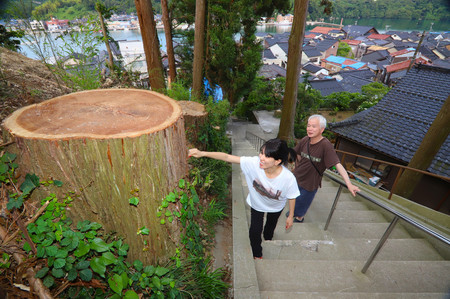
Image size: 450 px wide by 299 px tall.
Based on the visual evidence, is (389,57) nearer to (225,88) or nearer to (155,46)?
(225,88)

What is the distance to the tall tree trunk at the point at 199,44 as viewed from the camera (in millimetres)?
6418

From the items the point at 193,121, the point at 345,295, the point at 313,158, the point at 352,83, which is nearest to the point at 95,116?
the point at 193,121

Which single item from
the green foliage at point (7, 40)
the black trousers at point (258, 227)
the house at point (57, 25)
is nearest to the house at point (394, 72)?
the black trousers at point (258, 227)

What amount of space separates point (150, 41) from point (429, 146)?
6.72 metres

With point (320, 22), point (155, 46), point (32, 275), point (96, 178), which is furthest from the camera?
point (320, 22)

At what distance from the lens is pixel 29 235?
1.54 meters

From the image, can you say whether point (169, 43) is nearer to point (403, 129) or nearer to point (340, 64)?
point (403, 129)

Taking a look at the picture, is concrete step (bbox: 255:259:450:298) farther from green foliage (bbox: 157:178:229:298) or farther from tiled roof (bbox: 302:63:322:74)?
tiled roof (bbox: 302:63:322:74)

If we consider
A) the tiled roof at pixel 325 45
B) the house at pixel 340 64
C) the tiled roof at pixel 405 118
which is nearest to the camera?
the tiled roof at pixel 405 118

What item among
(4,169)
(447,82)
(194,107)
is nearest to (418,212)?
(194,107)

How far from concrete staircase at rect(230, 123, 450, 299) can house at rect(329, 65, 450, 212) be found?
7.02 m

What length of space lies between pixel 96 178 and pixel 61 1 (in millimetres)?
6056

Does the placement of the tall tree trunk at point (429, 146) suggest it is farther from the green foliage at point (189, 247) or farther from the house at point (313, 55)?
the house at point (313, 55)

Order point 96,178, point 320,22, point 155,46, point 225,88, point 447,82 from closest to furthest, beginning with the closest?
point 96,178
point 155,46
point 447,82
point 225,88
point 320,22
